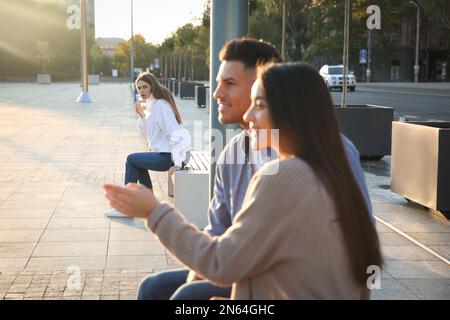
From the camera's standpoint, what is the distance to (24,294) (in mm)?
4848

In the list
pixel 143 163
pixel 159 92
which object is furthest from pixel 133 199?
pixel 159 92

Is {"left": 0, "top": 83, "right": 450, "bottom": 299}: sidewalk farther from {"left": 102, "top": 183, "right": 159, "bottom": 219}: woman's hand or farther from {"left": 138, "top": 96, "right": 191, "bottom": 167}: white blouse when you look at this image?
{"left": 102, "top": 183, "right": 159, "bottom": 219}: woman's hand

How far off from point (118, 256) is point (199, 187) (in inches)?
55.6

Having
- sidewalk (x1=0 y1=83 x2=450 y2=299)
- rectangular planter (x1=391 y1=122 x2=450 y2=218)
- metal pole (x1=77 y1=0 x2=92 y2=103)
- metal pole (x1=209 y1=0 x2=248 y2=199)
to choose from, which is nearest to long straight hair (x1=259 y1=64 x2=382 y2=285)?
sidewalk (x1=0 y1=83 x2=450 y2=299)

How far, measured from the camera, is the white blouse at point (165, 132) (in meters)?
7.71

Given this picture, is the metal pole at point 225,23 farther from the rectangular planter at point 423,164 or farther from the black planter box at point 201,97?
the black planter box at point 201,97

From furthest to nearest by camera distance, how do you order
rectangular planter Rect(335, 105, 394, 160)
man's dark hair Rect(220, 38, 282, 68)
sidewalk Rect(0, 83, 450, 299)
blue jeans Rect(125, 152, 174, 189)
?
rectangular planter Rect(335, 105, 394, 160), blue jeans Rect(125, 152, 174, 189), sidewalk Rect(0, 83, 450, 299), man's dark hair Rect(220, 38, 282, 68)

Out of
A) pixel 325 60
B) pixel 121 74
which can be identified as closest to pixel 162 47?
pixel 325 60

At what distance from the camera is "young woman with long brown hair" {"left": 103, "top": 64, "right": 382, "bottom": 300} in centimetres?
214

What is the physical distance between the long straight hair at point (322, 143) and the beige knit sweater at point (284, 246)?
0.03 metres

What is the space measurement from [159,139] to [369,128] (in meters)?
5.55

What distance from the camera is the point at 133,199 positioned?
2.34 metres

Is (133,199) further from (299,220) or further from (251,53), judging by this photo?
(251,53)

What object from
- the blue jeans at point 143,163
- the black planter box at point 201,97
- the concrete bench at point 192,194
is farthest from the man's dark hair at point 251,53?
the black planter box at point 201,97
